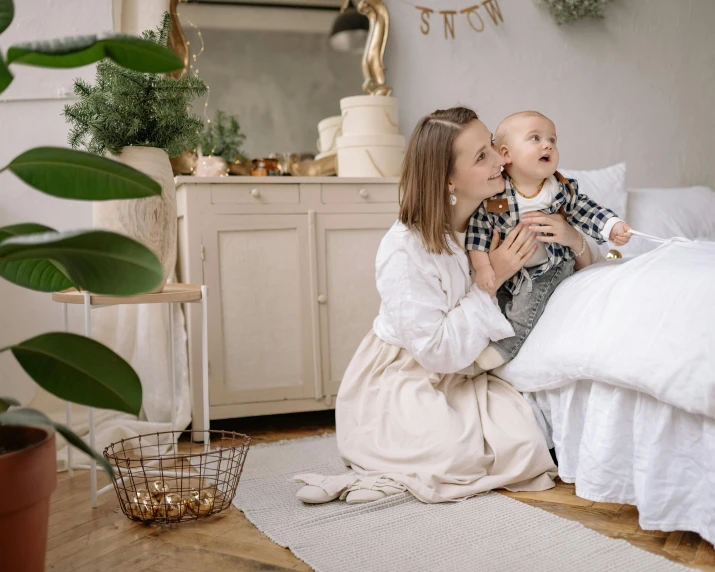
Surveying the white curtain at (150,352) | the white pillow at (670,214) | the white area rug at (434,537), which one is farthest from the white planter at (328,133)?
the white area rug at (434,537)

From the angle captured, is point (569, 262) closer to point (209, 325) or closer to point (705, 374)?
point (705, 374)

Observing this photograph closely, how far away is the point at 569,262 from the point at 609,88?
1.87m

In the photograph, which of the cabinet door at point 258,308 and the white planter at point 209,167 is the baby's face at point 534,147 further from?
the white planter at point 209,167

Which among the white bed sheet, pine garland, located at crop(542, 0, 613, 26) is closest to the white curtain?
the white bed sheet

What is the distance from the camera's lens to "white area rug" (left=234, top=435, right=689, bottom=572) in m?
1.40

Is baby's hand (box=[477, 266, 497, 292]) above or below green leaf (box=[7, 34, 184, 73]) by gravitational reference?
below

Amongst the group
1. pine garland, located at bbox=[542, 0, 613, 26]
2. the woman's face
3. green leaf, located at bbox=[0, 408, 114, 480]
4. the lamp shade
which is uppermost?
pine garland, located at bbox=[542, 0, 613, 26]

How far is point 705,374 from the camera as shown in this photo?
54.6 inches

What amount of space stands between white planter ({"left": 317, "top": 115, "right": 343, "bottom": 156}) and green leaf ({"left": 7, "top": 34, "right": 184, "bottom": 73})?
2.03 meters

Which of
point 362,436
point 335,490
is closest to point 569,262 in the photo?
point 362,436

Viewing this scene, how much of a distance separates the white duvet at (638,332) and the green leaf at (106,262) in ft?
3.31

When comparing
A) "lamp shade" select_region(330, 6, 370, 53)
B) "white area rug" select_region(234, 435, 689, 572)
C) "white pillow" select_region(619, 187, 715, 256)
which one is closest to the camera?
"white area rug" select_region(234, 435, 689, 572)

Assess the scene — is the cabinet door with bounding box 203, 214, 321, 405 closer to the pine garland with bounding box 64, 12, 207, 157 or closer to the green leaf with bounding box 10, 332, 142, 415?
the pine garland with bounding box 64, 12, 207, 157

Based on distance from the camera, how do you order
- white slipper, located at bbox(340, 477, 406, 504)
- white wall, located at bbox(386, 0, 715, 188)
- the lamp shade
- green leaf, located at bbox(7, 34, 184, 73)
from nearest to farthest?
1. green leaf, located at bbox(7, 34, 184, 73)
2. white slipper, located at bbox(340, 477, 406, 504)
3. the lamp shade
4. white wall, located at bbox(386, 0, 715, 188)
